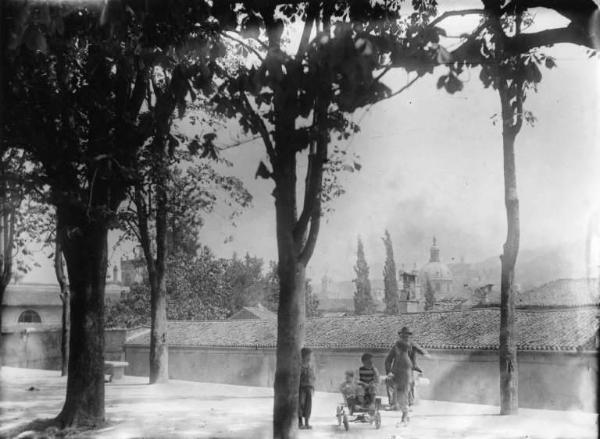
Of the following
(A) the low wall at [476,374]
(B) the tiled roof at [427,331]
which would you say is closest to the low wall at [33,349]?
(B) the tiled roof at [427,331]

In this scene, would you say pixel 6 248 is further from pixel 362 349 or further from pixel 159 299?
pixel 362 349

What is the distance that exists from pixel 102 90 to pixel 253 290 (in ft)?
193

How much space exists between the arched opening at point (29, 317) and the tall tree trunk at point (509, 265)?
52.4 m

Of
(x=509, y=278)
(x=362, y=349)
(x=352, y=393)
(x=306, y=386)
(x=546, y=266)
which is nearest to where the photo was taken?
(x=306, y=386)

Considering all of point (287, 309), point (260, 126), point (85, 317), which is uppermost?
point (260, 126)

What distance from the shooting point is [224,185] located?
23.9 meters

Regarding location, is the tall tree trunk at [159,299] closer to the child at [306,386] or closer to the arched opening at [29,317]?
the child at [306,386]

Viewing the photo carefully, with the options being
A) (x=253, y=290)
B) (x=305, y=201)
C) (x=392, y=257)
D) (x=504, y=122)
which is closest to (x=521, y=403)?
(x=504, y=122)

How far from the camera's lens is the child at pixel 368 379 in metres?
11.6

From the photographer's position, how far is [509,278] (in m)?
14.9

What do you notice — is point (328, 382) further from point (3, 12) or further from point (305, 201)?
point (3, 12)

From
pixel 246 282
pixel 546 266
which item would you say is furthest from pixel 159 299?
pixel 246 282

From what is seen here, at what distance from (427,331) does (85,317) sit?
1763cm

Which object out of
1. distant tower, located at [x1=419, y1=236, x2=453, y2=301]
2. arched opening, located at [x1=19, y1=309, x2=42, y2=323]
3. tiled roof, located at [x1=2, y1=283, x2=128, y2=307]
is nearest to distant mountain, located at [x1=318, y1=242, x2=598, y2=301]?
distant tower, located at [x1=419, y1=236, x2=453, y2=301]
